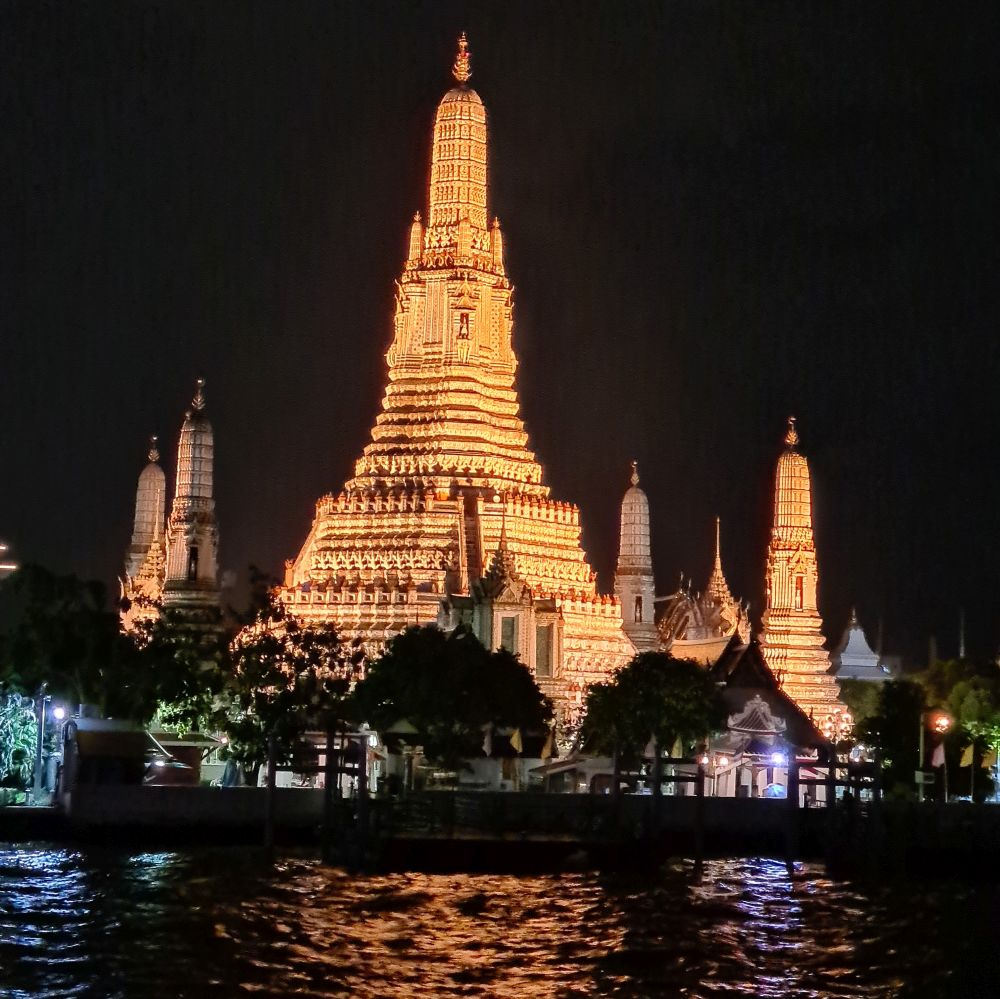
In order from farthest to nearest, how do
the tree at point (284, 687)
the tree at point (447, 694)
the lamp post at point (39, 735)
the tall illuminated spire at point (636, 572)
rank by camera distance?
the tall illuminated spire at point (636, 572)
the tree at point (447, 694)
the tree at point (284, 687)
the lamp post at point (39, 735)

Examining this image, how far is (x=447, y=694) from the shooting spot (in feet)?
299

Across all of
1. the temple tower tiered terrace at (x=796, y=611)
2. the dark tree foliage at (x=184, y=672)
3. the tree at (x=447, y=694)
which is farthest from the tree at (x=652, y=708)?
the temple tower tiered terrace at (x=796, y=611)

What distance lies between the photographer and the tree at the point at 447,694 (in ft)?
298

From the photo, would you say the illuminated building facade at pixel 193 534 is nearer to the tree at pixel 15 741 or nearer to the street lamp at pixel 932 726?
the tree at pixel 15 741

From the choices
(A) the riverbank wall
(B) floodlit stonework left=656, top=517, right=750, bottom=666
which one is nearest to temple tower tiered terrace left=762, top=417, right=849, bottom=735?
(B) floodlit stonework left=656, top=517, right=750, bottom=666

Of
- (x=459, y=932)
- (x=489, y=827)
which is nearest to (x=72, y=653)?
(x=489, y=827)

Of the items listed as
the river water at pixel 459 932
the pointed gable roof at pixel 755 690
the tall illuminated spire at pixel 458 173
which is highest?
the tall illuminated spire at pixel 458 173

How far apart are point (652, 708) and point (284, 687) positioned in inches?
515

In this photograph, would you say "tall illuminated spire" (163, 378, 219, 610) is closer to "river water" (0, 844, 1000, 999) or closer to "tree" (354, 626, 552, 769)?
"tree" (354, 626, 552, 769)

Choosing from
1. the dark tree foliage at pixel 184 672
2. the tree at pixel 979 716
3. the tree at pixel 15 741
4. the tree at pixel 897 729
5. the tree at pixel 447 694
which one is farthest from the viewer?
the tree at pixel 979 716

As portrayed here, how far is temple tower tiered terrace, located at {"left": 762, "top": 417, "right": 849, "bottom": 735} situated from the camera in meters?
127

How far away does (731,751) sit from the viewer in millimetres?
102438

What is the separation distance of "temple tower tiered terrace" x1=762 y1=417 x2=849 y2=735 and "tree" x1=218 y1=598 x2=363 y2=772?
99.2 feet

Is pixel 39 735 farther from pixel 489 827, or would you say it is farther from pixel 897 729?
pixel 897 729
